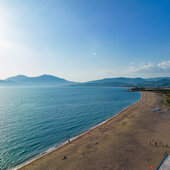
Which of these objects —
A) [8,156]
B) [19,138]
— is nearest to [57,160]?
[8,156]

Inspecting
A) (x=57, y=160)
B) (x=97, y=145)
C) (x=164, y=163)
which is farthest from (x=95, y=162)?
(x=164, y=163)

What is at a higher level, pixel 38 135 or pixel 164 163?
pixel 164 163

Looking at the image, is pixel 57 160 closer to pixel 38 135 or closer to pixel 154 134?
pixel 38 135

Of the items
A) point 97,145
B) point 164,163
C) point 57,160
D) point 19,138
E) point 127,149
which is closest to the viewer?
point 164,163

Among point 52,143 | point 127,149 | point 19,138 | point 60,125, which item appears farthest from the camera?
point 60,125

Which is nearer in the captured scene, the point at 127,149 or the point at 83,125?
the point at 127,149

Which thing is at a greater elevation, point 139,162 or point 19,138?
point 139,162

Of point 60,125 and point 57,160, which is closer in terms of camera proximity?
point 57,160

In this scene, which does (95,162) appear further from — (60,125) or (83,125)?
(60,125)

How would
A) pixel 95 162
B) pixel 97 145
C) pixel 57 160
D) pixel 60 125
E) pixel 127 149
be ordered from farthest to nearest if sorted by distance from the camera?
pixel 60 125
pixel 97 145
pixel 127 149
pixel 57 160
pixel 95 162
